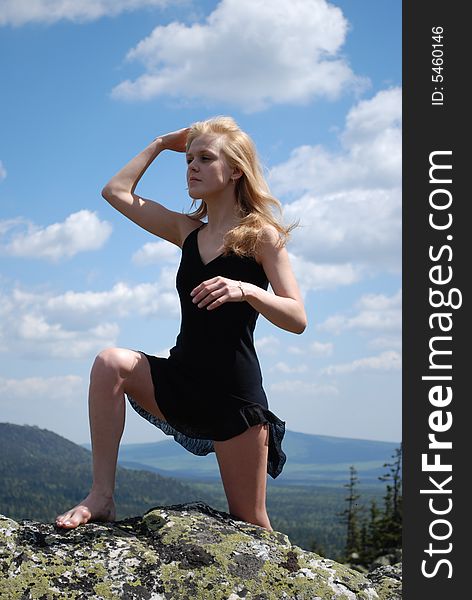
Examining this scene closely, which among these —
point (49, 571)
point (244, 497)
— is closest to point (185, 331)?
point (244, 497)

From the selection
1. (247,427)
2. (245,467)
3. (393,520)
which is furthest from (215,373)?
(393,520)

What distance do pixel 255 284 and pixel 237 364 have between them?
0.53 m

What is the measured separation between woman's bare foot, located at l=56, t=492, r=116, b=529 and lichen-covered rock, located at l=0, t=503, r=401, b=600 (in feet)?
0.18

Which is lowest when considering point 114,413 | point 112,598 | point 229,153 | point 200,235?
point 112,598

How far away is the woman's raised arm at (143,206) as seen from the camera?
5.81m

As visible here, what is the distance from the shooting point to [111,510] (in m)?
4.95

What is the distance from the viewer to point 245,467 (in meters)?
5.13

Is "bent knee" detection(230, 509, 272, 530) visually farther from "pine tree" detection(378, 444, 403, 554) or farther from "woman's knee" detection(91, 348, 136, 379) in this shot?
"pine tree" detection(378, 444, 403, 554)

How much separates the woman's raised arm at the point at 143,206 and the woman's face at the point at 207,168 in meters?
0.35

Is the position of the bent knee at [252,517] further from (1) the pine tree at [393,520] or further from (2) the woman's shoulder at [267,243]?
(1) the pine tree at [393,520]

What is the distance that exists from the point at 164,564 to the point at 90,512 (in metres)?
0.65

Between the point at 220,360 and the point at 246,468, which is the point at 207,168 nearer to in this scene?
the point at 220,360

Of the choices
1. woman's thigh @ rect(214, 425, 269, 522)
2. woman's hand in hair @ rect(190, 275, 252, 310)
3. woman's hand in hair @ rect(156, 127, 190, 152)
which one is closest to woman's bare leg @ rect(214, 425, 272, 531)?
woman's thigh @ rect(214, 425, 269, 522)

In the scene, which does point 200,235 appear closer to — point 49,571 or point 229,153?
point 229,153
